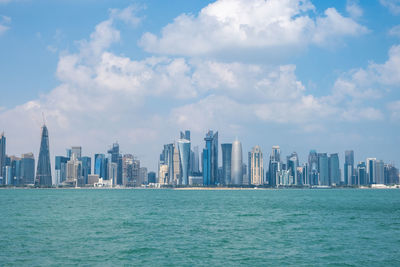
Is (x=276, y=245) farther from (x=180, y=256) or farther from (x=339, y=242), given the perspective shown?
(x=180, y=256)

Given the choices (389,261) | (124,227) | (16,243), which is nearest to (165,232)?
(124,227)

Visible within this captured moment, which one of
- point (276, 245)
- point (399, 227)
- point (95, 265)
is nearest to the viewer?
point (95, 265)

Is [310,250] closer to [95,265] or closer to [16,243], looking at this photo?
[95,265]

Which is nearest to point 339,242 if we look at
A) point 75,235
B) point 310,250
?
point 310,250

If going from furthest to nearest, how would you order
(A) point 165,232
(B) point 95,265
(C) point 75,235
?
(A) point 165,232, (C) point 75,235, (B) point 95,265

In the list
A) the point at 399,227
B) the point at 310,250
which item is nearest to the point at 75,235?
the point at 310,250

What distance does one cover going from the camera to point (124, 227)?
6544 cm

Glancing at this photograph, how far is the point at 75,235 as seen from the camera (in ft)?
182

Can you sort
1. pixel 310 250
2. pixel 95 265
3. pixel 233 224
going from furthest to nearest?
pixel 233 224
pixel 310 250
pixel 95 265

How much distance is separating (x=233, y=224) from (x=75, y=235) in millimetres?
27814

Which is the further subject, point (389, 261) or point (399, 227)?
point (399, 227)

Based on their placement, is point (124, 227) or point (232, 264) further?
point (124, 227)

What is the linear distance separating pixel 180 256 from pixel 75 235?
2067 centimetres

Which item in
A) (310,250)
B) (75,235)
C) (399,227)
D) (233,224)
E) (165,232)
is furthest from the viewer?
(233,224)
